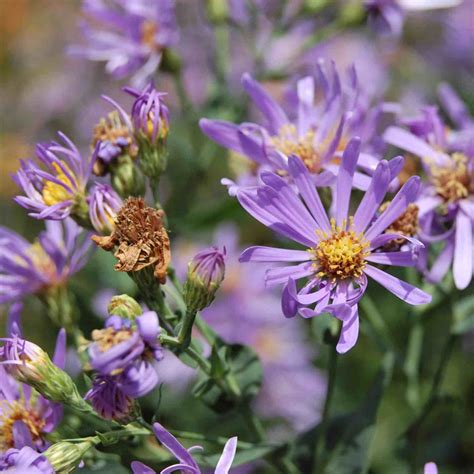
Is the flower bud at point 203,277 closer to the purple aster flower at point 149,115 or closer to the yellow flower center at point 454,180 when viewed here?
the purple aster flower at point 149,115

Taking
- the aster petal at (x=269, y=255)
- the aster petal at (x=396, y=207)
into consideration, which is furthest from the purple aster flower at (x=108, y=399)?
the aster petal at (x=396, y=207)

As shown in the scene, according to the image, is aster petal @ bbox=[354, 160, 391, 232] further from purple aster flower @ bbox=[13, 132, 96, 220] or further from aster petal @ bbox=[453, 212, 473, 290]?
purple aster flower @ bbox=[13, 132, 96, 220]

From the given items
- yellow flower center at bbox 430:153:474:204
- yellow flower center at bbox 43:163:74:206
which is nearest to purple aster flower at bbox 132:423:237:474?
yellow flower center at bbox 43:163:74:206

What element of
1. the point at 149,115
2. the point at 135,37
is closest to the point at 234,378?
the point at 149,115

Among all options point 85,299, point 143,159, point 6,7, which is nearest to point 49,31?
point 6,7

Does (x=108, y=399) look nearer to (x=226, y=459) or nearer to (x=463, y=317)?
(x=226, y=459)

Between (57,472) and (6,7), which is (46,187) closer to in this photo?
(57,472)
